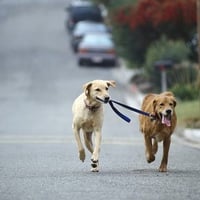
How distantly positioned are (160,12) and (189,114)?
1316 cm

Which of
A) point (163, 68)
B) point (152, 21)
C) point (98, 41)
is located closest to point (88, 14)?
point (98, 41)

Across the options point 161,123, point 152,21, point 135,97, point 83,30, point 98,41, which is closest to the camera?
point 161,123

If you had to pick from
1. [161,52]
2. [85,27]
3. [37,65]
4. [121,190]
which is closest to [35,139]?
[121,190]

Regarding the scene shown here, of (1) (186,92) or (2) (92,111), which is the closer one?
(2) (92,111)

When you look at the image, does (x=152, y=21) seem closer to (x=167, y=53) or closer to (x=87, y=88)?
(x=167, y=53)

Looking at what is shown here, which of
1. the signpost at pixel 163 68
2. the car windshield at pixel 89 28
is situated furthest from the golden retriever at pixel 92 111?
the car windshield at pixel 89 28

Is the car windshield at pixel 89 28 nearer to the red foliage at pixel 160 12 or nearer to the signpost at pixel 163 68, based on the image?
the red foliage at pixel 160 12

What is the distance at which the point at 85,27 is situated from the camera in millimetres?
56531

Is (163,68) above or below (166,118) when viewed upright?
above

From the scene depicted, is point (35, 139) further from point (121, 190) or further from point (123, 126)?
point (121, 190)

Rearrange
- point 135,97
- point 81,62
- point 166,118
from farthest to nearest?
point 81,62
point 135,97
point 166,118

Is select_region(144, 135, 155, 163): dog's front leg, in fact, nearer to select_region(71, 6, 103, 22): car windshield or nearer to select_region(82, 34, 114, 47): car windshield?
select_region(82, 34, 114, 47): car windshield

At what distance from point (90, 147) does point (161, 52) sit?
22703 millimetres

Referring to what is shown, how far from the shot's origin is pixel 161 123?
1509cm
